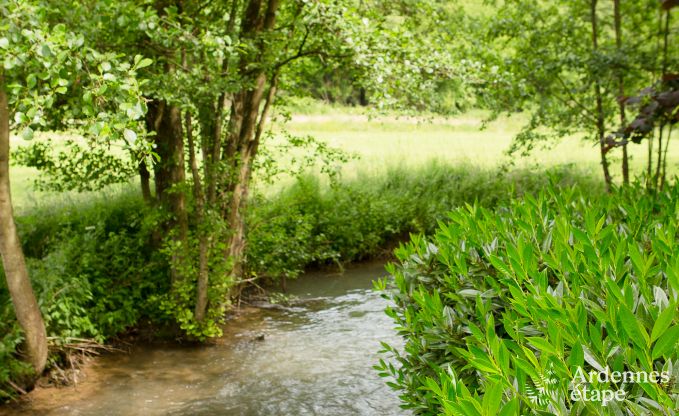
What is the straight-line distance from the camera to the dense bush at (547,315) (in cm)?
165

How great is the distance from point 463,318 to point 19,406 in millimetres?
4782

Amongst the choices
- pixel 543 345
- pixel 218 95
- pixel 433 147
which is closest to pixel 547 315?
pixel 543 345

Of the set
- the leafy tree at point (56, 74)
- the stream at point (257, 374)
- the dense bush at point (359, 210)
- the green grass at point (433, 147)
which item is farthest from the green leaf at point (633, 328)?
the green grass at point (433, 147)

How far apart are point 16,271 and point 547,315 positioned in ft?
16.2

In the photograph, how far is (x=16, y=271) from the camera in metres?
5.59

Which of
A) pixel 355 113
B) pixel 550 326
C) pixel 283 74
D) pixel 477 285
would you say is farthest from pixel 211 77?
pixel 355 113

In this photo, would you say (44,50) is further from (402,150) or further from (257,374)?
(402,150)

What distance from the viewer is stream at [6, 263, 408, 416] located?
19.8 feet

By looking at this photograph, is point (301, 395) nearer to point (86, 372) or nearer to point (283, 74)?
point (86, 372)

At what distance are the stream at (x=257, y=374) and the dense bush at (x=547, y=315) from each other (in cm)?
269

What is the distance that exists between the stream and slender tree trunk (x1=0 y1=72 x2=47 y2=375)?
1.70 ft

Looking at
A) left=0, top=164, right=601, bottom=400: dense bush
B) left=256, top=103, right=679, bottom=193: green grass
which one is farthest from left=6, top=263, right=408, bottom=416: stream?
left=256, top=103, right=679, bottom=193: green grass

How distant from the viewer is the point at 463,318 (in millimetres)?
2859

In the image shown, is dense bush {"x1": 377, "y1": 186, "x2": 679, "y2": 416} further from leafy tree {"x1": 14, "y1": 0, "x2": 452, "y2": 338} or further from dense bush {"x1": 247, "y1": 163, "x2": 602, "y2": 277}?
dense bush {"x1": 247, "y1": 163, "x2": 602, "y2": 277}
